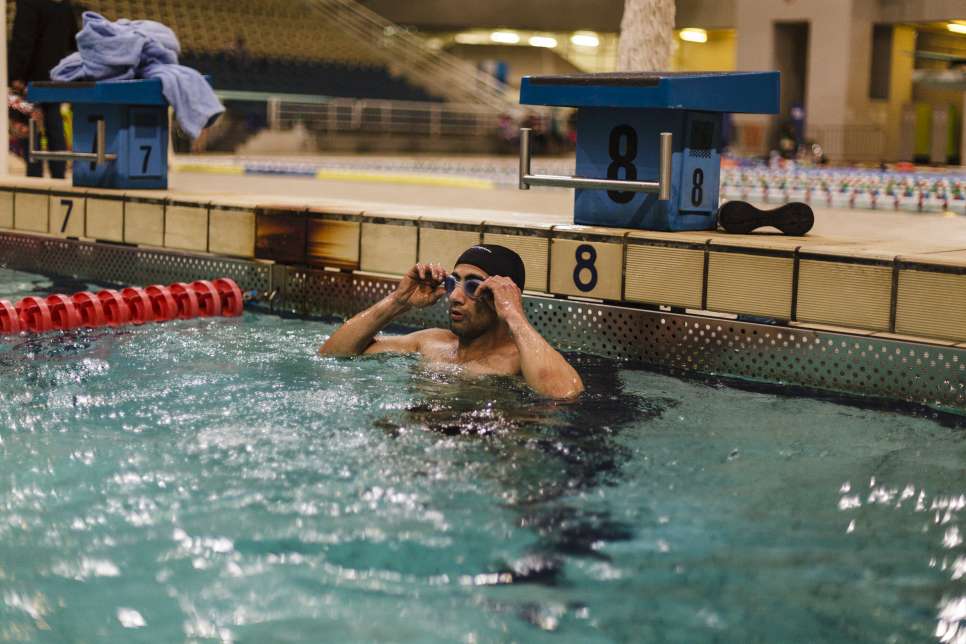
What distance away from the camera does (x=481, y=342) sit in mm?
4477

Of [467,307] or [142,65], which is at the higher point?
[142,65]

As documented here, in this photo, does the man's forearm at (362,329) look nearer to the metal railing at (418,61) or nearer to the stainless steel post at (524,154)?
the stainless steel post at (524,154)

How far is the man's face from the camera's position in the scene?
170 inches

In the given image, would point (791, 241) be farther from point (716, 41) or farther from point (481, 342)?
point (716, 41)

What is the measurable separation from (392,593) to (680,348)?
2695 millimetres

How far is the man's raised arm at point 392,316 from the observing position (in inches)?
179

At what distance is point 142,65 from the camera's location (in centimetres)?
780

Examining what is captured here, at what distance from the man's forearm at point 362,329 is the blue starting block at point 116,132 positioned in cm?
328

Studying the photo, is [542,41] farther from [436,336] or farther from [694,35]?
[436,336]

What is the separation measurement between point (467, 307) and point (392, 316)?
0.44m

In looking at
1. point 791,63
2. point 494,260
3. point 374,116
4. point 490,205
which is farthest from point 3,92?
point 791,63

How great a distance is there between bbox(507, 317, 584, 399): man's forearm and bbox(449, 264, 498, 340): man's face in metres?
0.19

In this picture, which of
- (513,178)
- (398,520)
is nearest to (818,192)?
(513,178)

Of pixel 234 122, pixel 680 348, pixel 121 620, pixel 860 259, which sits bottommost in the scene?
pixel 121 620
